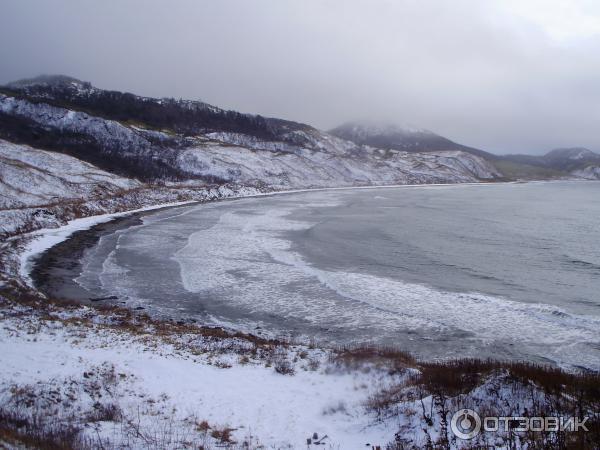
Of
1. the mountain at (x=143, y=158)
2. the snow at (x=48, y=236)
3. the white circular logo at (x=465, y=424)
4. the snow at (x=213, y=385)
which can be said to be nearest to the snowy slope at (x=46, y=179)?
the mountain at (x=143, y=158)

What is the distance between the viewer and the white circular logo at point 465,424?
756 cm

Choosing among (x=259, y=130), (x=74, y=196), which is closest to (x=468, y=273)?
(x=74, y=196)

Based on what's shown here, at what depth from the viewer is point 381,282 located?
23.9 m

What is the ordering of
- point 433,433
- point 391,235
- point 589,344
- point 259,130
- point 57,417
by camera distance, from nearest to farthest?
A: point 433,433
point 57,417
point 589,344
point 391,235
point 259,130

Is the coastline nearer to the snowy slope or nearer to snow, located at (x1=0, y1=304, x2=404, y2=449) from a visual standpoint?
snow, located at (x1=0, y1=304, x2=404, y2=449)

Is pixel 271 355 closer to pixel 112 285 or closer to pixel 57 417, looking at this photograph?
pixel 57 417

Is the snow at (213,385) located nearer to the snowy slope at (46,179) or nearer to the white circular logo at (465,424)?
the white circular logo at (465,424)

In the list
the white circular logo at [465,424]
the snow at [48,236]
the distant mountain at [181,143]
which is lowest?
the snow at [48,236]

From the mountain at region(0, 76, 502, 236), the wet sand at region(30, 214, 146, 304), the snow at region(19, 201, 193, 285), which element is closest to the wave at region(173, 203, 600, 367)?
the wet sand at region(30, 214, 146, 304)

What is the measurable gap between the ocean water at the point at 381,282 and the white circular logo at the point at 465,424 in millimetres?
6430

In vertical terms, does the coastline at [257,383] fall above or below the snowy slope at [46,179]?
below

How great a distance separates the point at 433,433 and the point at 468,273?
19.9m

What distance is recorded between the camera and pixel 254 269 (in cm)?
2672

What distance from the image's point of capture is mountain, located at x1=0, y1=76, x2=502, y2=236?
49656 millimetres
